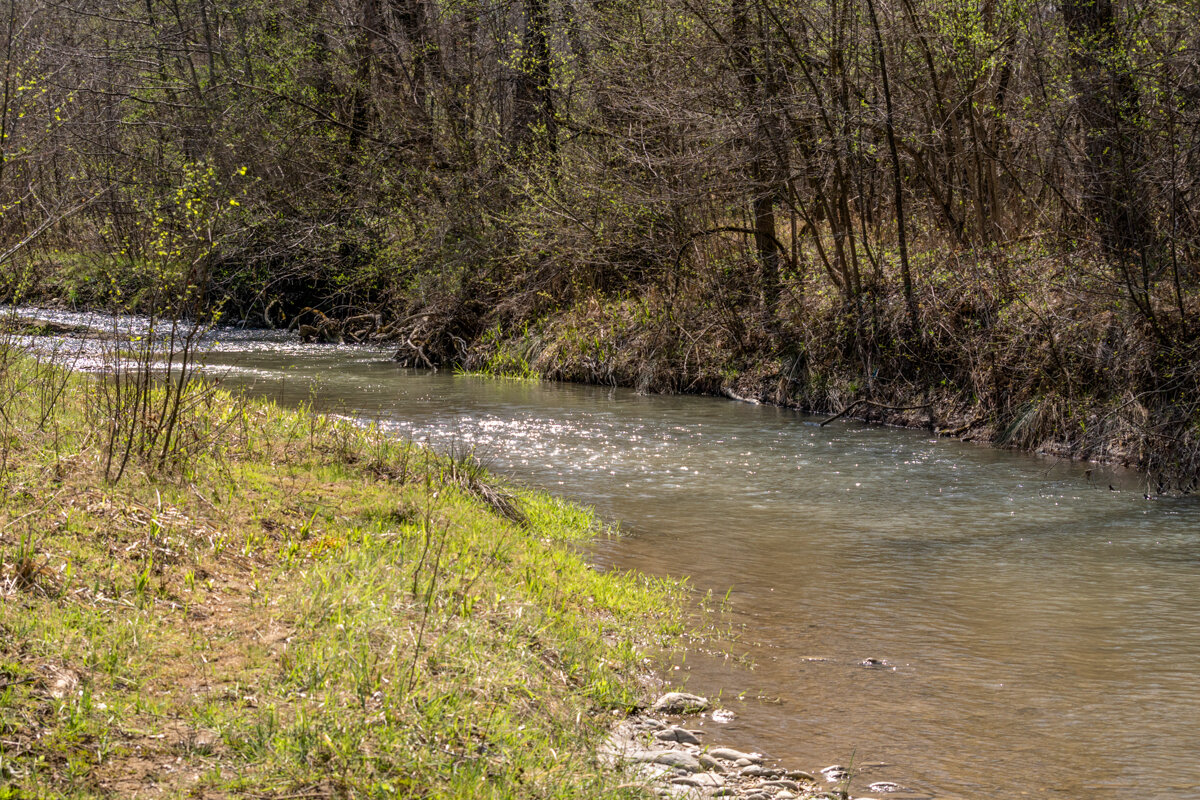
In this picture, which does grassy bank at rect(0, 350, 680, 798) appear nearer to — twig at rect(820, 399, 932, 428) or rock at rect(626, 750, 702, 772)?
A: rock at rect(626, 750, 702, 772)

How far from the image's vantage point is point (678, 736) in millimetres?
5074

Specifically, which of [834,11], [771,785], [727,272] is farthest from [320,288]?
[771,785]

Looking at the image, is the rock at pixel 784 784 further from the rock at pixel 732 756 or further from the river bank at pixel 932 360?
the river bank at pixel 932 360

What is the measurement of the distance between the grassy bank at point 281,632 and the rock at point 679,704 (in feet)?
0.54

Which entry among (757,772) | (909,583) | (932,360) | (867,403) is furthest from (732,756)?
(867,403)

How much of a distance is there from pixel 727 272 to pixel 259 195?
11.9 metres

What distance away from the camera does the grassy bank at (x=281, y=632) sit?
391cm

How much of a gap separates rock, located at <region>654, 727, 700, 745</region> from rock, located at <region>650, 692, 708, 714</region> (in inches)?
15.0

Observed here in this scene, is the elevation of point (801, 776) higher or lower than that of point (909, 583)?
lower

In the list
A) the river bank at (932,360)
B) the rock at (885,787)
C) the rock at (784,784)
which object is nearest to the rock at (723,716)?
the rock at (784,784)

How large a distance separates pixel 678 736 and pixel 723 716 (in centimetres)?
50

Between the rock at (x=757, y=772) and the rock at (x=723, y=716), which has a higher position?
the rock at (x=723, y=716)

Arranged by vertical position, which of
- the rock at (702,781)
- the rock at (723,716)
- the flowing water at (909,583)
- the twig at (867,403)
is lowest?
the rock at (723,716)

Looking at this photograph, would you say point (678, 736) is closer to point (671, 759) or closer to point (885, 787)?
point (671, 759)
